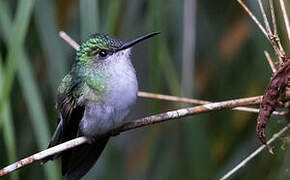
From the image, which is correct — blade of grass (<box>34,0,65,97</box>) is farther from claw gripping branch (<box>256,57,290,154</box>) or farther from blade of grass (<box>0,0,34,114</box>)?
claw gripping branch (<box>256,57,290,154</box>)

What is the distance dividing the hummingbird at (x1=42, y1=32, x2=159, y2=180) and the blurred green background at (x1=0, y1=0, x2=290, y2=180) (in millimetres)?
72

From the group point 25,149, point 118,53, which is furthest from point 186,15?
point 25,149

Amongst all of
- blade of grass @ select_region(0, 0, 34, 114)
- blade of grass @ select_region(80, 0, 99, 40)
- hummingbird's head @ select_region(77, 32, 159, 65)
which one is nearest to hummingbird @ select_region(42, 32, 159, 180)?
hummingbird's head @ select_region(77, 32, 159, 65)

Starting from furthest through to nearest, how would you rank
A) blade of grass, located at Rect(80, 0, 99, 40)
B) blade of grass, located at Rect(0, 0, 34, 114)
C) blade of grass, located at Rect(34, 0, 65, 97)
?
blade of grass, located at Rect(34, 0, 65, 97)
blade of grass, located at Rect(80, 0, 99, 40)
blade of grass, located at Rect(0, 0, 34, 114)

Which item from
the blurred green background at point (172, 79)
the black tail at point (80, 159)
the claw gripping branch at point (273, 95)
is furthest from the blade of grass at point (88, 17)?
the claw gripping branch at point (273, 95)

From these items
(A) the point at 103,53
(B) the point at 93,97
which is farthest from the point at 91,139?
(A) the point at 103,53

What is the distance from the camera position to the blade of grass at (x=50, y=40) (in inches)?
86.7

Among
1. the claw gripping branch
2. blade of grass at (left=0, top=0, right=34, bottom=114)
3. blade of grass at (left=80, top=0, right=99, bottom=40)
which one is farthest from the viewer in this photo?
blade of grass at (left=80, top=0, right=99, bottom=40)

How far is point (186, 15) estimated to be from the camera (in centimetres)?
230

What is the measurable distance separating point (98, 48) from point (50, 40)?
222mm

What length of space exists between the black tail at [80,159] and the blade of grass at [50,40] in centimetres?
29

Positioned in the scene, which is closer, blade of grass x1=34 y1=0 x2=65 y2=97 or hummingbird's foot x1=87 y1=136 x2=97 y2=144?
hummingbird's foot x1=87 y1=136 x2=97 y2=144

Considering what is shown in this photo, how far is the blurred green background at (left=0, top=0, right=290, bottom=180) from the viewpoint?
2.26m

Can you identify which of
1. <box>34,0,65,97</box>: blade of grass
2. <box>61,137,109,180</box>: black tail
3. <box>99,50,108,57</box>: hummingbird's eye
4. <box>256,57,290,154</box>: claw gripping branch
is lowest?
<box>61,137,109,180</box>: black tail
